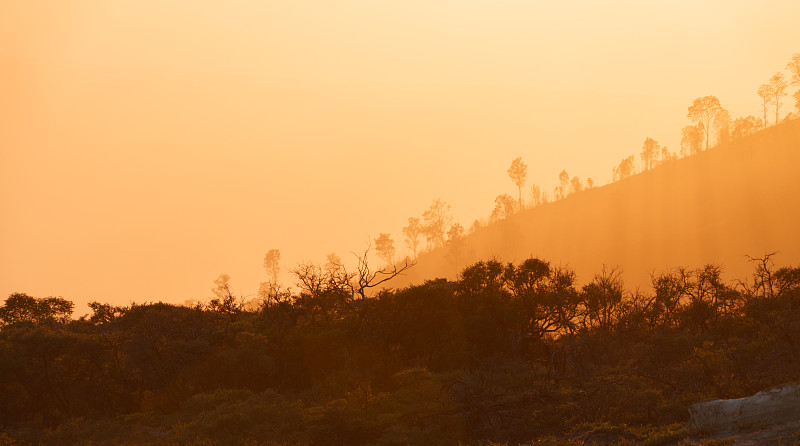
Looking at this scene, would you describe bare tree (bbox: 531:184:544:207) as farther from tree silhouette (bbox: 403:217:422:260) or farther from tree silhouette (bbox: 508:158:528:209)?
tree silhouette (bbox: 403:217:422:260)

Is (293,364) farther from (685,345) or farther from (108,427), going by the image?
(685,345)

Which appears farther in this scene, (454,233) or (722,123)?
(722,123)

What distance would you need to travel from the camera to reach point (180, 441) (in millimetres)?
20922

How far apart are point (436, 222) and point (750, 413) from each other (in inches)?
5966

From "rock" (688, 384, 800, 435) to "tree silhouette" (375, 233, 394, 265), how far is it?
142694 mm

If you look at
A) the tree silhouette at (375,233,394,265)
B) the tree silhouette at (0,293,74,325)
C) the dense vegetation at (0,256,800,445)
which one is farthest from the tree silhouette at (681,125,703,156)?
the tree silhouette at (0,293,74,325)

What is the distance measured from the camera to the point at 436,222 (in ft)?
551

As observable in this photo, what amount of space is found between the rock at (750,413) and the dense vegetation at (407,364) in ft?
3.66

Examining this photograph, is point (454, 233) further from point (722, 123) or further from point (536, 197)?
point (722, 123)

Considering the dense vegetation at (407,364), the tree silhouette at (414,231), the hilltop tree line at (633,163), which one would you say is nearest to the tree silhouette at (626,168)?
the hilltop tree line at (633,163)

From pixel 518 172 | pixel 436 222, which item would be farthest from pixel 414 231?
pixel 518 172

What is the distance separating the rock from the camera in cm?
1598

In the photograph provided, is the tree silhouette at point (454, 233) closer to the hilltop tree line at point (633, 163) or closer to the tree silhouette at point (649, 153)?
the hilltop tree line at point (633, 163)

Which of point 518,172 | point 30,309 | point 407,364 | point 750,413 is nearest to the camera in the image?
point 750,413
